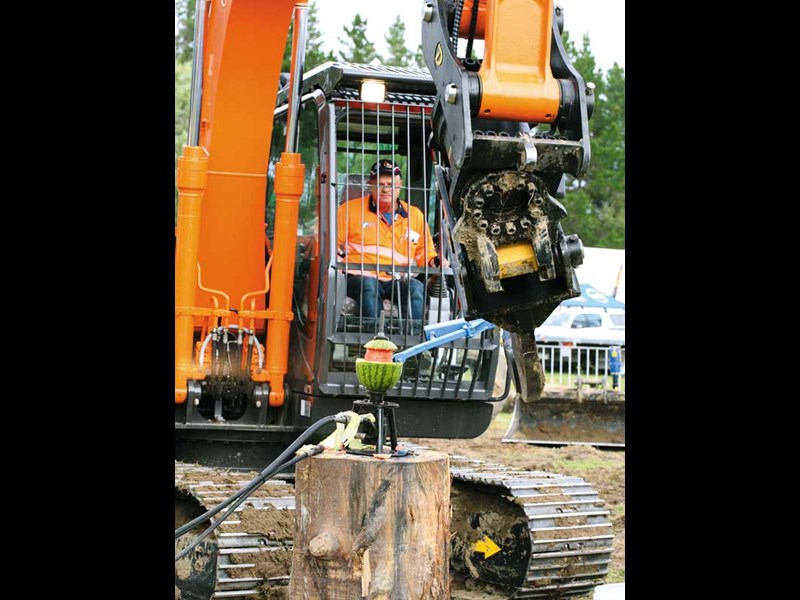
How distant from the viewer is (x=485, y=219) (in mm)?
4012

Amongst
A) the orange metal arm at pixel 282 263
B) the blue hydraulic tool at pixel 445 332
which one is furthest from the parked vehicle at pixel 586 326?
the blue hydraulic tool at pixel 445 332

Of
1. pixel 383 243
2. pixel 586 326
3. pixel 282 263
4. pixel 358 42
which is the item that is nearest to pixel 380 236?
pixel 383 243

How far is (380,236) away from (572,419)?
6.80 metres

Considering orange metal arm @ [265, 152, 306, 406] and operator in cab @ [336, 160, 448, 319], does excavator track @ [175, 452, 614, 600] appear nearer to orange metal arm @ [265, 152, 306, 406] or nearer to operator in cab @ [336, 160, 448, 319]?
orange metal arm @ [265, 152, 306, 406]

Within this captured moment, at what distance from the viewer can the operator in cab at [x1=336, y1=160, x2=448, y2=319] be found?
6.24 metres

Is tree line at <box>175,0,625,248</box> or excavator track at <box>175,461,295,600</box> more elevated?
tree line at <box>175,0,625,248</box>

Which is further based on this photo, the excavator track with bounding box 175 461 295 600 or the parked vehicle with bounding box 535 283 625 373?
the parked vehicle with bounding box 535 283 625 373

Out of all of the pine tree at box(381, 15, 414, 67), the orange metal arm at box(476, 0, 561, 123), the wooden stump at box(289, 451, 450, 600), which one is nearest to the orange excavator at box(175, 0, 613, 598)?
the wooden stump at box(289, 451, 450, 600)

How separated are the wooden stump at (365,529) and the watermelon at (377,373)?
0.83 feet

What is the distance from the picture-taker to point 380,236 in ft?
21.0

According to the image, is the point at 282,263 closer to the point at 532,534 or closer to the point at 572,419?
the point at 532,534

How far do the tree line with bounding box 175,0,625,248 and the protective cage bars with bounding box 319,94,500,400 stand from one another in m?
28.4

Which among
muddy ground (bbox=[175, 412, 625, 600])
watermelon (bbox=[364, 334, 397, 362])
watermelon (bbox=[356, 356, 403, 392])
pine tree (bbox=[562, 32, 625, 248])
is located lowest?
muddy ground (bbox=[175, 412, 625, 600])

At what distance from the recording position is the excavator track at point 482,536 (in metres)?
5.70
